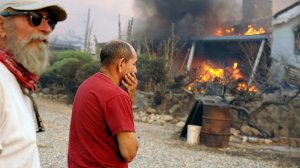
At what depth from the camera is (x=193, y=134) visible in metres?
10.4

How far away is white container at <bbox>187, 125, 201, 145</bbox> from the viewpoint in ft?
34.3

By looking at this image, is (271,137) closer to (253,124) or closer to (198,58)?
(253,124)

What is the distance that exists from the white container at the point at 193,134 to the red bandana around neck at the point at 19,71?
8.81 m

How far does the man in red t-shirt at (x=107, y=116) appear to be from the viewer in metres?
2.50

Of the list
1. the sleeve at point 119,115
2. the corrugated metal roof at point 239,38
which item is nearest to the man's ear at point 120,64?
the sleeve at point 119,115

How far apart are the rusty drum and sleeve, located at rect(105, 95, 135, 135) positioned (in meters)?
7.94

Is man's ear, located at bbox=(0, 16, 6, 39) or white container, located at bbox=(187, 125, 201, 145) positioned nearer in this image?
man's ear, located at bbox=(0, 16, 6, 39)

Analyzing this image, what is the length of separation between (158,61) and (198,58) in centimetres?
746

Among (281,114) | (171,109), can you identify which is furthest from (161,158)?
(171,109)

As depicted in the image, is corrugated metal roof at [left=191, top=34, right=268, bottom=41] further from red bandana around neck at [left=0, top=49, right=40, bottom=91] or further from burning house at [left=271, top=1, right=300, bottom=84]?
red bandana around neck at [left=0, top=49, right=40, bottom=91]

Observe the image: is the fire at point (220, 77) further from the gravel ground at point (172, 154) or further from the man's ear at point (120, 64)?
the man's ear at point (120, 64)

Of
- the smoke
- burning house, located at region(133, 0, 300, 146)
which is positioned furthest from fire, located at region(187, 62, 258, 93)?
the smoke

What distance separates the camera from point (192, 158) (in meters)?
8.42

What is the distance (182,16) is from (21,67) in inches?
1039
